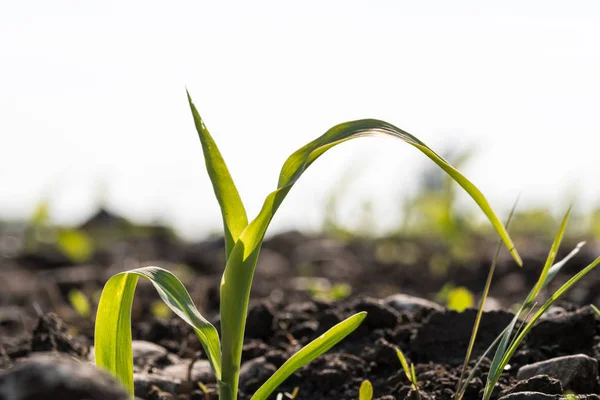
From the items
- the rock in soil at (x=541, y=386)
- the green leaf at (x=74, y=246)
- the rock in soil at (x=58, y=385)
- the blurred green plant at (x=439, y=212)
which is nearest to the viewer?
the rock in soil at (x=58, y=385)

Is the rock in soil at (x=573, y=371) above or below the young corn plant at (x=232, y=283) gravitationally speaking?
below

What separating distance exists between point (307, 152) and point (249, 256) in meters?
0.19

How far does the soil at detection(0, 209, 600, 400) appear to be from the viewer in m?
1.74

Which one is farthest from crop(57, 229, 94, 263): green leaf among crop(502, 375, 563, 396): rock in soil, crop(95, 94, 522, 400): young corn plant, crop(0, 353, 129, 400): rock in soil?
crop(0, 353, 129, 400): rock in soil

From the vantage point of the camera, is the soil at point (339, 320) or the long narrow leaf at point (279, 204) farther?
the soil at point (339, 320)

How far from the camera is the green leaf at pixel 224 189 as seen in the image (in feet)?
4.27

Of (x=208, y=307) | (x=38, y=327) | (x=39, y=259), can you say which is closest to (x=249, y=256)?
(x=38, y=327)

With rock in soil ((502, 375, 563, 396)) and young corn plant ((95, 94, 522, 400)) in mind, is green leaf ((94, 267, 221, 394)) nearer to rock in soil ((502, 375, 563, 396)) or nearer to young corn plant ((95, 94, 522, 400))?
young corn plant ((95, 94, 522, 400))

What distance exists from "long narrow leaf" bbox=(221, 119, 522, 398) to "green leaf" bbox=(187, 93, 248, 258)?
76mm

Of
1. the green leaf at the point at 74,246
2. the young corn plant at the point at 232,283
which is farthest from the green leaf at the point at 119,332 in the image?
the green leaf at the point at 74,246

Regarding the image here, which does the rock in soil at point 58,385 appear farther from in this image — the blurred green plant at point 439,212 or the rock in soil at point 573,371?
the blurred green plant at point 439,212

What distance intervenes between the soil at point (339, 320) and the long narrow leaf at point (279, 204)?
373 millimetres

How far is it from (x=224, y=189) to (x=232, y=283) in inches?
6.4

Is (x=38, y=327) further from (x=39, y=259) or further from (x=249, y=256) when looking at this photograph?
(x=39, y=259)
